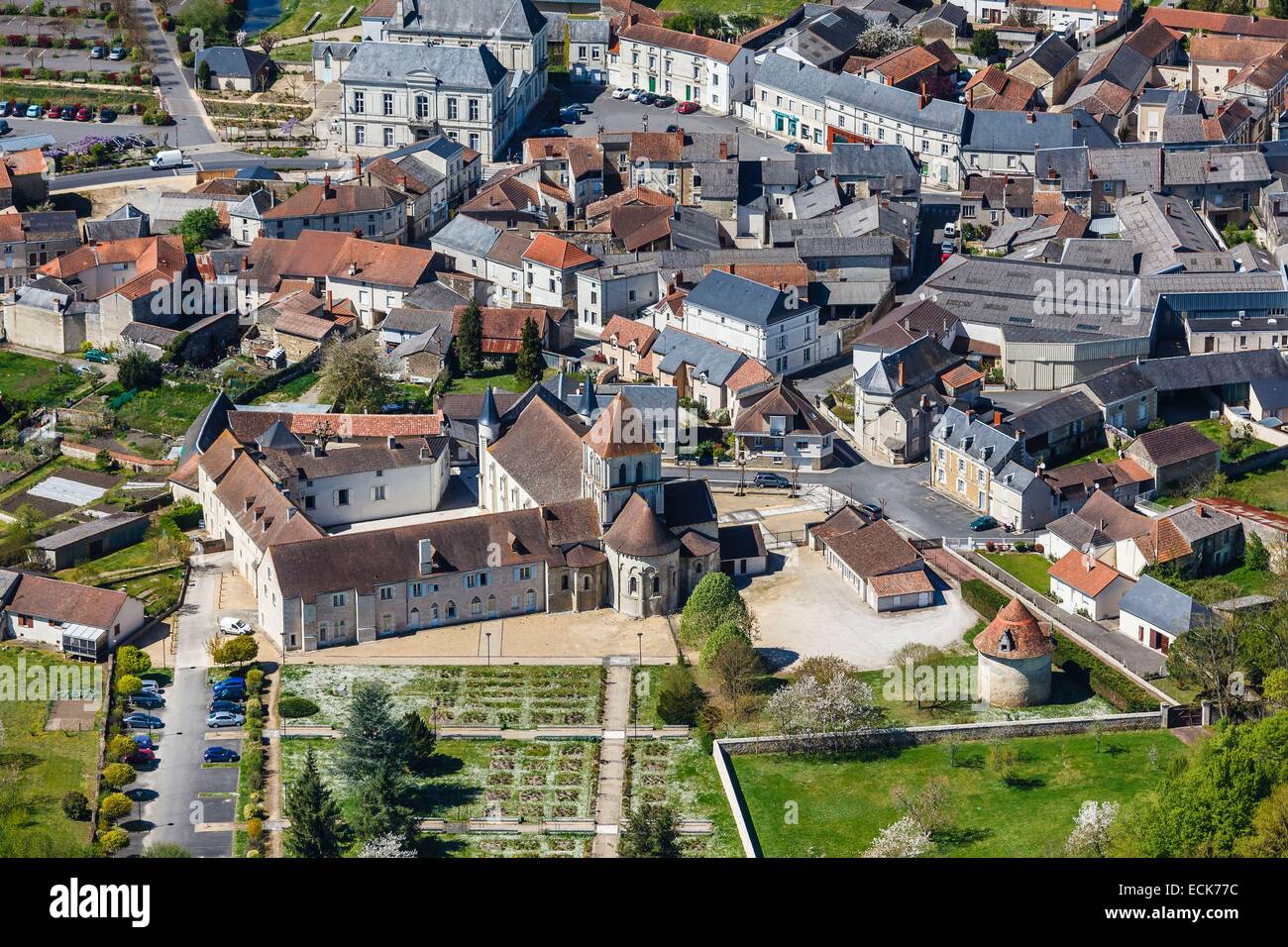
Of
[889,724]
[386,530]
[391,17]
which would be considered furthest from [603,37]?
[889,724]

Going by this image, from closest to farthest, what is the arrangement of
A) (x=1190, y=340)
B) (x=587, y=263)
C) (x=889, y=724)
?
(x=889, y=724), (x=1190, y=340), (x=587, y=263)

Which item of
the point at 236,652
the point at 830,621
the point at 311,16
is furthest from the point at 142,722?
the point at 311,16

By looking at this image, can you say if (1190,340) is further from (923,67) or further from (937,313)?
(923,67)

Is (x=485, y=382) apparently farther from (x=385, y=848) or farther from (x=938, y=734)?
(x=385, y=848)

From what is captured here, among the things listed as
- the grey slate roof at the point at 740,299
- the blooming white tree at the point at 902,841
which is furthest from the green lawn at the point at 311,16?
the blooming white tree at the point at 902,841

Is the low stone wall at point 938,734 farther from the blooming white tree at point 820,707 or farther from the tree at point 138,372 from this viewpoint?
the tree at point 138,372

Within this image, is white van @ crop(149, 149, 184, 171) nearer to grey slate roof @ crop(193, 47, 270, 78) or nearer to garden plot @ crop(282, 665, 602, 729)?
grey slate roof @ crop(193, 47, 270, 78)
